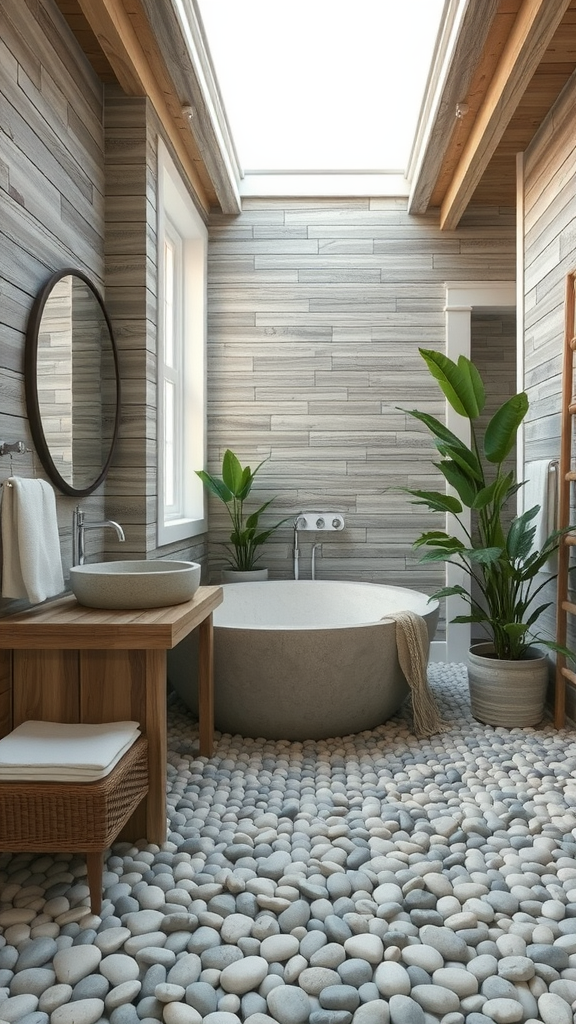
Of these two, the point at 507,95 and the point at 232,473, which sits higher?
the point at 507,95

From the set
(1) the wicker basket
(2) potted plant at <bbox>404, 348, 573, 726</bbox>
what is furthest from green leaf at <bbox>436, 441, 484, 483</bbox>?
(1) the wicker basket

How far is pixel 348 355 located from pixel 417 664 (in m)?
2.14

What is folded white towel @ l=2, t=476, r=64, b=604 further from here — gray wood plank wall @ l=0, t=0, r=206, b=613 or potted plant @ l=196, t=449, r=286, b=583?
potted plant @ l=196, t=449, r=286, b=583

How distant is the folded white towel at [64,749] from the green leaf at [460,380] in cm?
196

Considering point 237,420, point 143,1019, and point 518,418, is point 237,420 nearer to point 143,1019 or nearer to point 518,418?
point 518,418

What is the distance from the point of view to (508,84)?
2.84m

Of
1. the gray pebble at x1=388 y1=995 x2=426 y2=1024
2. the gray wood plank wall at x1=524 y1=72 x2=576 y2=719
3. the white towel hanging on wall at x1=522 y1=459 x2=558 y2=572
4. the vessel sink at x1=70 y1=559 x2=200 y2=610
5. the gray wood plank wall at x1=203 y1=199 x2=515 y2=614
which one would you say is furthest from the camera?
the gray wood plank wall at x1=203 y1=199 x2=515 y2=614

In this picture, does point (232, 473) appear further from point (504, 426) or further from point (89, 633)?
point (89, 633)

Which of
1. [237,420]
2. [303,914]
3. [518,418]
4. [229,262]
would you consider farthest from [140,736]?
[229,262]

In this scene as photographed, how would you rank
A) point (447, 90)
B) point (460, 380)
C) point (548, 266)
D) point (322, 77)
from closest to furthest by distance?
point (447, 90), point (460, 380), point (548, 266), point (322, 77)

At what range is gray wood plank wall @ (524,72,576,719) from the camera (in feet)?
10.1

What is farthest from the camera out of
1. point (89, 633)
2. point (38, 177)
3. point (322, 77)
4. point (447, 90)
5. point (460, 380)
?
point (322, 77)

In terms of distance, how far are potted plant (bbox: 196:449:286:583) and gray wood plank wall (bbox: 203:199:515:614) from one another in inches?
8.1

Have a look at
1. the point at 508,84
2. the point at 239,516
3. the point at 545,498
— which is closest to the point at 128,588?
the point at 545,498
